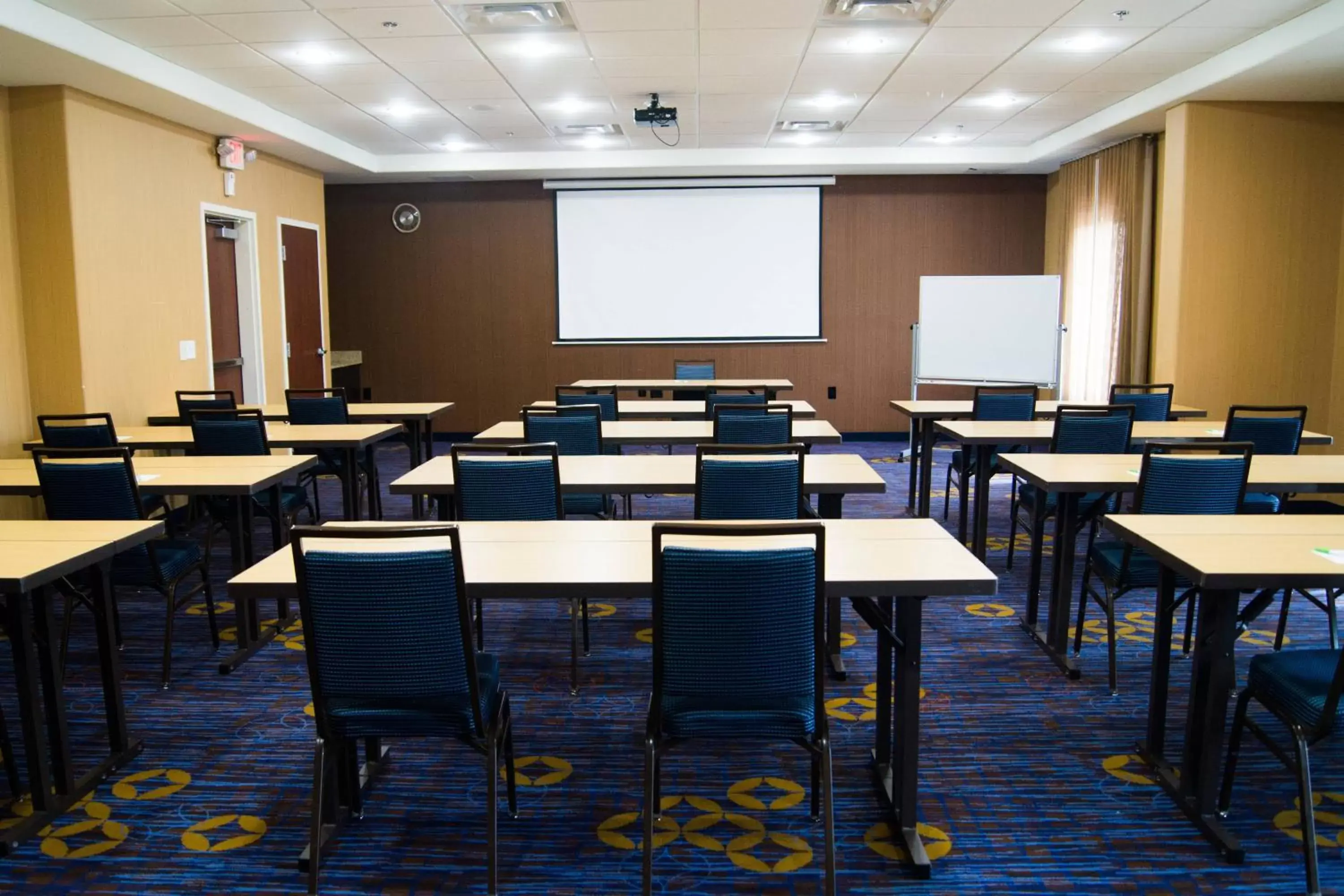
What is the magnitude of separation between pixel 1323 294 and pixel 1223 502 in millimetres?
4719

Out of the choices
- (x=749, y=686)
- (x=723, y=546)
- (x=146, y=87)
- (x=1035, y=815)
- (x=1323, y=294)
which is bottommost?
(x=1035, y=815)

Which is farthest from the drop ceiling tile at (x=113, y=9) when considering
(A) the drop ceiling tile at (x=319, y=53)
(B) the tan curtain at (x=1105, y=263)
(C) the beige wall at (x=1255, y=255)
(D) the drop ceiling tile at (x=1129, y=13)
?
(B) the tan curtain at (x=1105, y=263)

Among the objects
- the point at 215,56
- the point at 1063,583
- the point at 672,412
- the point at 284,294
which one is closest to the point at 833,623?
the point at 1063,583

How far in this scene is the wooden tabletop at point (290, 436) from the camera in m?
5.17

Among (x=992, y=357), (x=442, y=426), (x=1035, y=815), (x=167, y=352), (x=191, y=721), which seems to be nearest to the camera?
(x=1035, y=815)

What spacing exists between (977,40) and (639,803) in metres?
5.04

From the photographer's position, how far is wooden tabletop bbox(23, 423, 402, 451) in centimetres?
517

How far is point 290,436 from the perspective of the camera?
210 inches

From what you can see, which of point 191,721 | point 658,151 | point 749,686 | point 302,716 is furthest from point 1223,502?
Answer: point 658,151

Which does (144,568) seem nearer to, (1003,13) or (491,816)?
(491,816)

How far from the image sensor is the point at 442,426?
11.2 m

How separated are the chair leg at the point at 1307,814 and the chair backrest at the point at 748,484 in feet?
5.53

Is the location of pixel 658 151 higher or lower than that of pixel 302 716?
higher

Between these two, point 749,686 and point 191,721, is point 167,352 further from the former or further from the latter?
point 749,686
